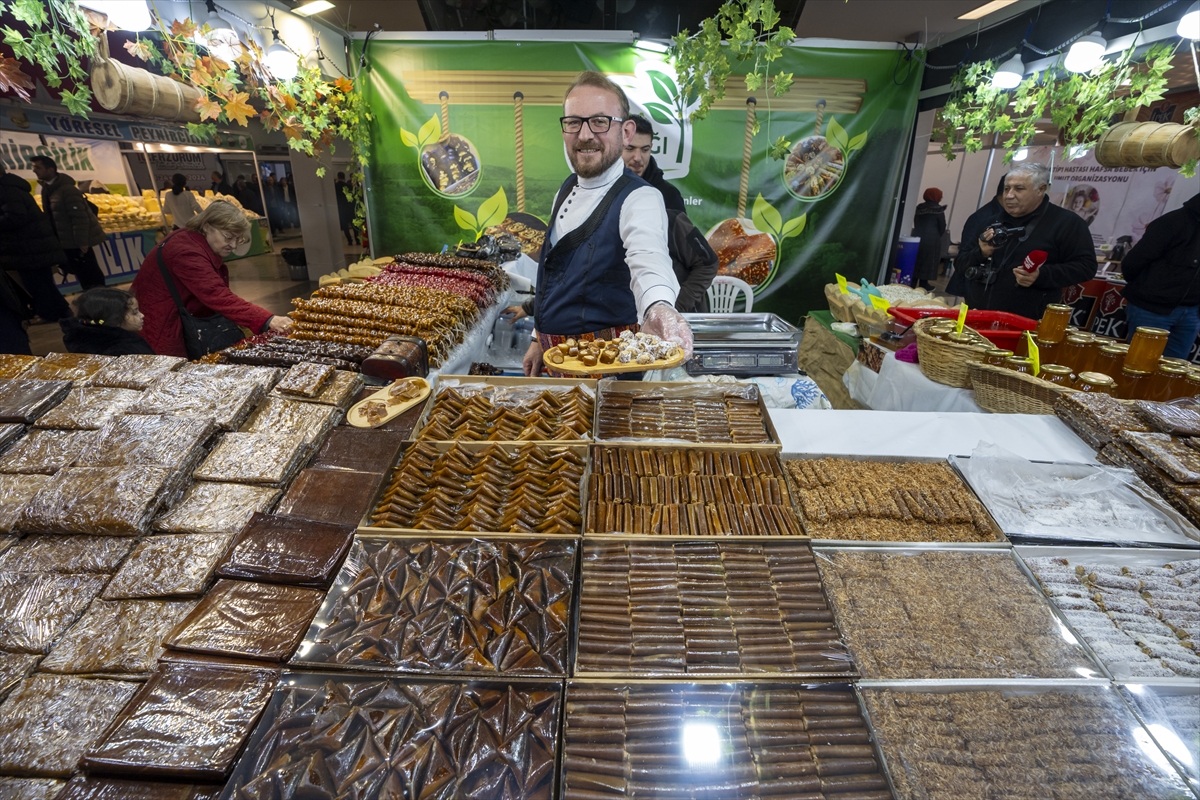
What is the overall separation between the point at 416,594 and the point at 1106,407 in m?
3.04

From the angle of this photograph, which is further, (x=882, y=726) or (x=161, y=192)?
(x=161, y=192)

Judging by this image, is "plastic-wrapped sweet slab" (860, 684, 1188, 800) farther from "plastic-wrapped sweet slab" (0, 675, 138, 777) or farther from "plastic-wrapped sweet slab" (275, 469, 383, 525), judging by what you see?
"plastic-wrapped sweet slab" (0, 675, 138, 777)

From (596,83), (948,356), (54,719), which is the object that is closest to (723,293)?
(948,356)

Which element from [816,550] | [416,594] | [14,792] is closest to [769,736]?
[816,550]

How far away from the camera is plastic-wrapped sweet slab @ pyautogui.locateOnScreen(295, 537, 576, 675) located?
1429 mm

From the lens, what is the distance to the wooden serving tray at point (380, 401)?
8.05 ft

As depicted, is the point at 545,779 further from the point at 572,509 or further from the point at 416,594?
the point at 572,509

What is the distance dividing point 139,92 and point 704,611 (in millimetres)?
5289

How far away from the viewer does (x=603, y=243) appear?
10.6 feet

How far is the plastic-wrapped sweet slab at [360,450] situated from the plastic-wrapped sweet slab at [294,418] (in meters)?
0.06

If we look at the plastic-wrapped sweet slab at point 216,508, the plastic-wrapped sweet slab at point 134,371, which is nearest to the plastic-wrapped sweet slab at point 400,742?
the plastic-wrapped sweet slab at point 216,508

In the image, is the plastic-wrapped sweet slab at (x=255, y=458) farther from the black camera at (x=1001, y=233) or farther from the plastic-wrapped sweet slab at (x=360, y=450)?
the black camera at (x=1001, y=233)

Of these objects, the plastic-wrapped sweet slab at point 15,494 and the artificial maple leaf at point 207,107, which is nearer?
the plastic-wrapped sweet slab at point 15,494

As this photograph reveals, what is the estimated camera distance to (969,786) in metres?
1.25
